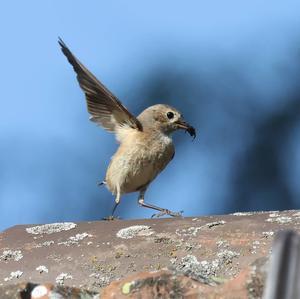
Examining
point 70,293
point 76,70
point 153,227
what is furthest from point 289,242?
point 76,70

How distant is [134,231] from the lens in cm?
259

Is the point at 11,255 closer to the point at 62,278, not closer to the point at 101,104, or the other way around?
the point at 62,278

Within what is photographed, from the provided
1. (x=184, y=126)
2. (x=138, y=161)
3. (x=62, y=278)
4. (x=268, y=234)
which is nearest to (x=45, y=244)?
(x=62, y=278)

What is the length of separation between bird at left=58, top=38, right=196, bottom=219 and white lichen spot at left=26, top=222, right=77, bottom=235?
101 inches

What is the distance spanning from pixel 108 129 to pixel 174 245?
142 inches

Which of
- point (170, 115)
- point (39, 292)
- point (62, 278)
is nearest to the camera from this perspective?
point (39, 292)

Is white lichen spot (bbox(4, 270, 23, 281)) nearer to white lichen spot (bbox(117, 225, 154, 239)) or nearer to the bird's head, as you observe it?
white lichen spot (bbox(117, 225, 154, 239))

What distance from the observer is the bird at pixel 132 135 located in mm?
5594

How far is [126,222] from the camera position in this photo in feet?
9.22

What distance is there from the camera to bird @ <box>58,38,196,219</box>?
220 inches

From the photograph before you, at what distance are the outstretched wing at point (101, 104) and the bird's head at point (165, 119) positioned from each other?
0.31 feet

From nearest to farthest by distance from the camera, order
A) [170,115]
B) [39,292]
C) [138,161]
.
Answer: [39,292], [138,161], [170,115]

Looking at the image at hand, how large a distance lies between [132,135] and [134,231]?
3157 mm

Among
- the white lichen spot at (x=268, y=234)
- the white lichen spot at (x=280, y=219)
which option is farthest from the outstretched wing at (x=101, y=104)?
the white lichen spot at (x=268, y=234)
